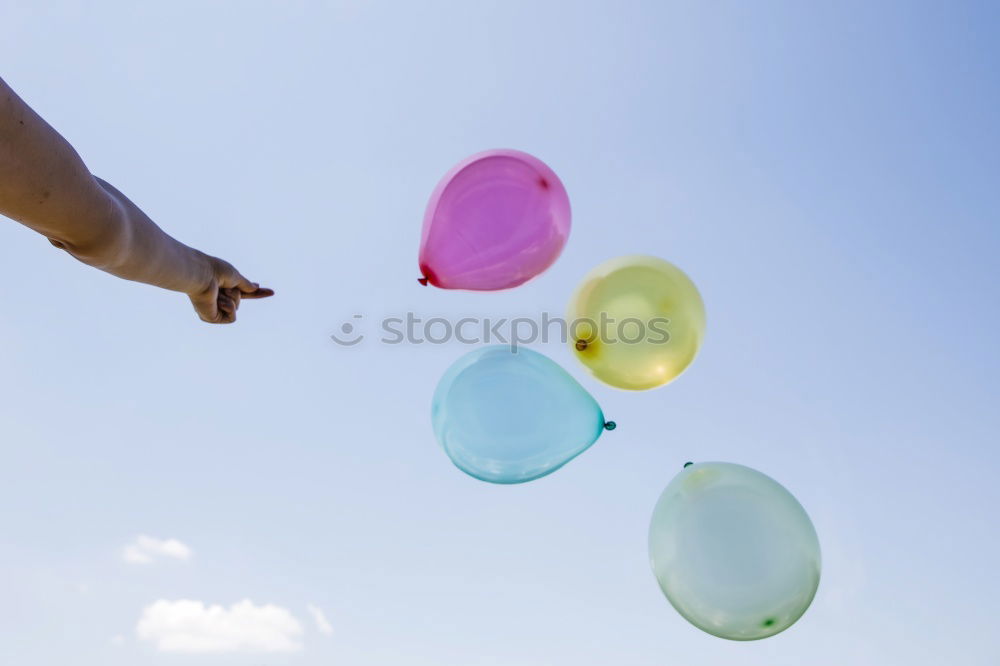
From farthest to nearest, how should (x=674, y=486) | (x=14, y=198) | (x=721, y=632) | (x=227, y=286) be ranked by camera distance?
1. (x=674, y=486)
2. (x=721, y=632)
3. (x=227, y=286)
4. (x=14, y=198)

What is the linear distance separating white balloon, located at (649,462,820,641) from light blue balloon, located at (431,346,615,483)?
1.66ft

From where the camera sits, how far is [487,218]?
8.95 feet

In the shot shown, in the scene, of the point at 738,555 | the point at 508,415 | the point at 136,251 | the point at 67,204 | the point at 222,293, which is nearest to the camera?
the point at 67,204

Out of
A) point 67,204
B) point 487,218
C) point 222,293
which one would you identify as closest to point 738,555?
point 487,218

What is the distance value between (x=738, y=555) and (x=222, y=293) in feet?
6.55

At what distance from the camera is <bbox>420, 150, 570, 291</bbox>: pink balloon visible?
273 cm

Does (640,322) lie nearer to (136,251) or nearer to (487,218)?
(487,218)

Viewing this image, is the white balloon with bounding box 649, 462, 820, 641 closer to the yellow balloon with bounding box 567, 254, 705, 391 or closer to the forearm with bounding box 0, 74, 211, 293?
the yellow balloon with bounding box 567, 254, 705, 391

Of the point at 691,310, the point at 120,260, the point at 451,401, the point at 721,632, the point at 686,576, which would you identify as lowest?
the point at 721,632

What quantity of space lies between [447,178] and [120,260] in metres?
1.41

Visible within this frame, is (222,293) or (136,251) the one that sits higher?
(222,293)

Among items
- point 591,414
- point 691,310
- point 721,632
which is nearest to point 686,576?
point 721,632

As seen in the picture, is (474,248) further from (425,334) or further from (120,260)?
(120,260)

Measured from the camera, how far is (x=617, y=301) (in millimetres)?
2805
